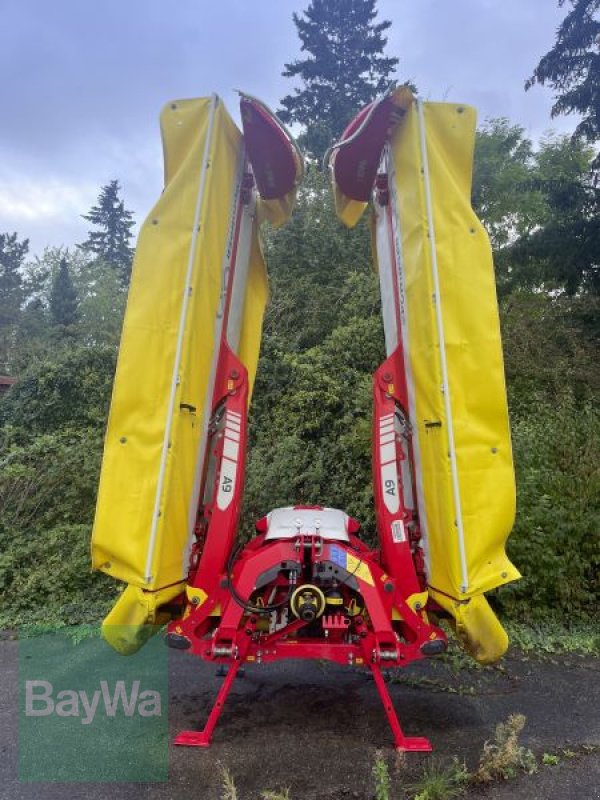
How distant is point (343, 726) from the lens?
2945mm

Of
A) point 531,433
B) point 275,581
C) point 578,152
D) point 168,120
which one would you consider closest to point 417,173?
point 168,120

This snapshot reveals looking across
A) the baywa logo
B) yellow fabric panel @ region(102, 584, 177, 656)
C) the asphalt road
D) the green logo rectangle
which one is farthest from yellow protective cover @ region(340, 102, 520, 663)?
the baywa logo

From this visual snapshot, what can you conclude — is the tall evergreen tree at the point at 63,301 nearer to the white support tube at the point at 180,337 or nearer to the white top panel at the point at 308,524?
the white support tube at the point at 180,337

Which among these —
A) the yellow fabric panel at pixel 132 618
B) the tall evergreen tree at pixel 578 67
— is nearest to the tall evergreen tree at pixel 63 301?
the tall evergreen tree at pixel 578 67

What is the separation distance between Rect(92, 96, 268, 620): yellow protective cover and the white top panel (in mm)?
494

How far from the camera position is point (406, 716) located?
3.08 meters

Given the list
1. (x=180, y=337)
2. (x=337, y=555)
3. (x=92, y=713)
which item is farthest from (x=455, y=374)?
(x=92, y=713)

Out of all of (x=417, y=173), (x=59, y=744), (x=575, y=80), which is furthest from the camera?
(x=575, y=80)

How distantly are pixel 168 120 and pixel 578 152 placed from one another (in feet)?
51.2

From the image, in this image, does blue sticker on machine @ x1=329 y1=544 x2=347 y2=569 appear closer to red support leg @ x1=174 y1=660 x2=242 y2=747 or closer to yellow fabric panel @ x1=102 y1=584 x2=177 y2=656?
red support leg @ x1=174 y1=660 x2=242 y2=747

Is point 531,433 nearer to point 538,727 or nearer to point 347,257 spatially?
point 538,727

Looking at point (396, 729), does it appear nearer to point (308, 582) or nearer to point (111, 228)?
point (308, 582)

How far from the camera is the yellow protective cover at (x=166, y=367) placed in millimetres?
2684

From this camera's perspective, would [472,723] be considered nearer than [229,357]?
Yes
